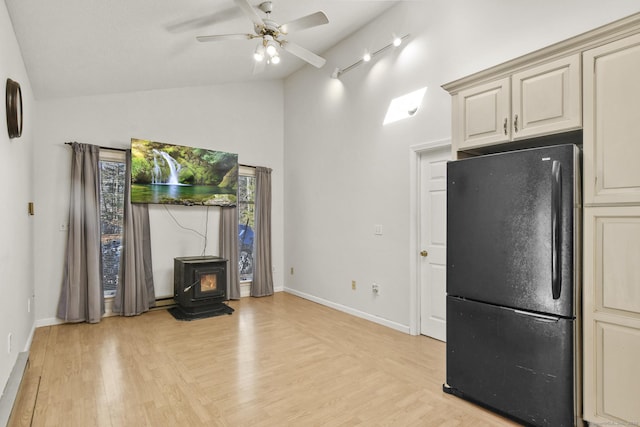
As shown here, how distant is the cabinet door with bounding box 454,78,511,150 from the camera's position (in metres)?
2.36

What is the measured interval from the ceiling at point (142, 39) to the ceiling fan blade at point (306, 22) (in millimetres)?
537

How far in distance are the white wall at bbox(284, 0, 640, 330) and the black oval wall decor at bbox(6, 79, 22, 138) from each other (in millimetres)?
3426

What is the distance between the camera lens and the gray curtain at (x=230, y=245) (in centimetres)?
537

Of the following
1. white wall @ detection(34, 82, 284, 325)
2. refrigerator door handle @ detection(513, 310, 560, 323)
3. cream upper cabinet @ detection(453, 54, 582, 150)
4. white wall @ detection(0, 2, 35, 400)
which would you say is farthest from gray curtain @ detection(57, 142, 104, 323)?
refrigerator door handle @ detection(513, 310, 560, 323)

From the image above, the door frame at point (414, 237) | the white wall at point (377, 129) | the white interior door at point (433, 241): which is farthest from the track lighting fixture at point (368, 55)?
the white interior door at point (433, 241)

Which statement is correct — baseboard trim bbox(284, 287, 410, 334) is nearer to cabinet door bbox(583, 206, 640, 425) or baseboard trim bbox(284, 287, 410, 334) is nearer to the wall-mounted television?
the wall-mounted television

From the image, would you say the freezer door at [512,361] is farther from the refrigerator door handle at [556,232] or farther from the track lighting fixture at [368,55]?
the track lighting fixture at [368,55]

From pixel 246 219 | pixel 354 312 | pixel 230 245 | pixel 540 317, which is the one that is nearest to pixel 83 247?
pixel 230 245

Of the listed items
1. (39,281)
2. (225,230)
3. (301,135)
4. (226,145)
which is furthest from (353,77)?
(39,281)

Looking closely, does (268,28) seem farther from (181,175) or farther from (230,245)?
(230,245)

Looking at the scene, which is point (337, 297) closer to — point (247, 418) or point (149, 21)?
point (247, 418)

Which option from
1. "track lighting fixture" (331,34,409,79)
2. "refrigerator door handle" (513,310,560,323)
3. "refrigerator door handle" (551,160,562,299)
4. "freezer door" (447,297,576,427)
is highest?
"track lighting fixture" (331,34,409,79)

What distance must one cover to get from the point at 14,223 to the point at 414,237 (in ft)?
12.0

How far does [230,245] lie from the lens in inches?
213
